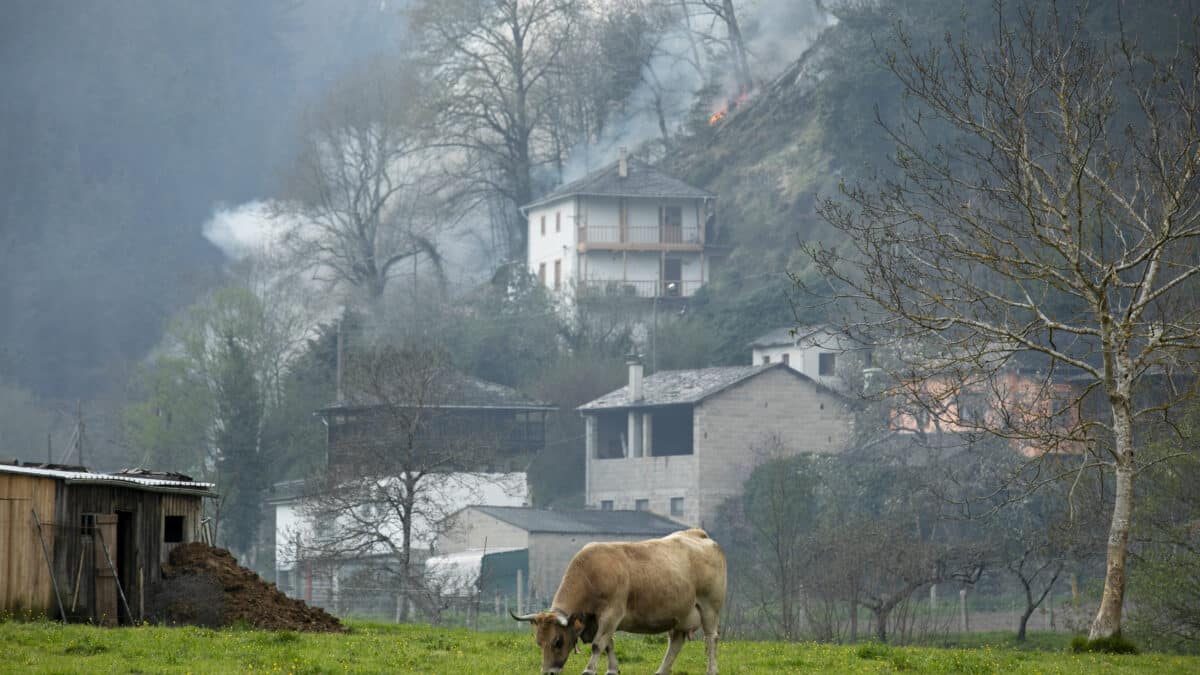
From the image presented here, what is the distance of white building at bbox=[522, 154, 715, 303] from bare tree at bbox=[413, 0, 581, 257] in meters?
7.21

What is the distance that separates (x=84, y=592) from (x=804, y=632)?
2497 centimetres

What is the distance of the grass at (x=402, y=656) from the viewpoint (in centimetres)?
1886

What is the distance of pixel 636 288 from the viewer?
10444cm

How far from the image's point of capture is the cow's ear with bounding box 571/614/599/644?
18.0 meters

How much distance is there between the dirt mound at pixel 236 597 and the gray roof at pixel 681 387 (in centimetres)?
5351

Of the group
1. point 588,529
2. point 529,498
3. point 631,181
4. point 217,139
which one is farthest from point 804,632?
point 217,139

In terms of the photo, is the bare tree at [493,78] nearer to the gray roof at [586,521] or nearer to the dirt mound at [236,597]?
the gray roof at [586,521]

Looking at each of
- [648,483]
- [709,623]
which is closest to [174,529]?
[709,623]

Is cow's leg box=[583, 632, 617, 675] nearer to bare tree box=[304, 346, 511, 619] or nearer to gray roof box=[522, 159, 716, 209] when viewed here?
bare tree box=[304, 346, 511, 619]

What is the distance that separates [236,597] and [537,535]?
141 feet

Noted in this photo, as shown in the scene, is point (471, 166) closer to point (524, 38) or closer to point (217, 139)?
point (524, 38)

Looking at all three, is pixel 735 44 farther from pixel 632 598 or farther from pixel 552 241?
pixel 632 598

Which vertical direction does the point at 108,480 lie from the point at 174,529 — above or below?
A: above

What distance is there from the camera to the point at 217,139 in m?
157
